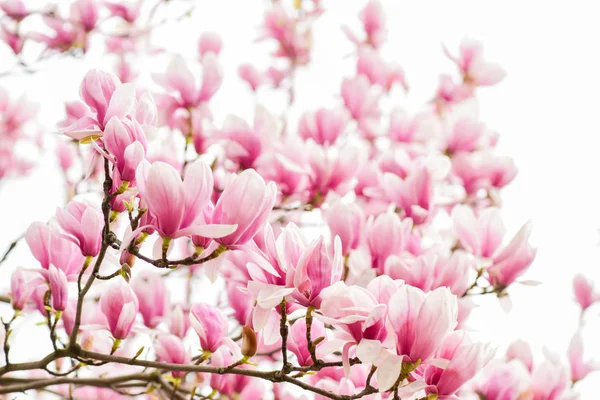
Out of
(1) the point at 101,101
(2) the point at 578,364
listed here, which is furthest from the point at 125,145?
(2) the point at 578,364

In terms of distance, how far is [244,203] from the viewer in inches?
22.4

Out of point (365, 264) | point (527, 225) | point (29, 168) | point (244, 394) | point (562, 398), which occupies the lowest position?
point (29, 168)

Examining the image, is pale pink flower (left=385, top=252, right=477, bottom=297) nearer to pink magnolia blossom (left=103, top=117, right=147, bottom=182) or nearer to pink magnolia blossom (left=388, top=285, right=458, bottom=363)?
pink magnolia blossom (left=388, top=285, right=458, bottom=363)

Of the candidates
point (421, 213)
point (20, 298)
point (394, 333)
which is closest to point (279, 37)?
point (421, 213)

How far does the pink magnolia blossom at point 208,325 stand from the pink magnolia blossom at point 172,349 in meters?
0.11

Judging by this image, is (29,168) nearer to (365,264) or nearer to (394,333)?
(365,264)

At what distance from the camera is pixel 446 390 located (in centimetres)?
59

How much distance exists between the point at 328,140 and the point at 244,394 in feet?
2.20

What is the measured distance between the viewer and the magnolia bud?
65 cm

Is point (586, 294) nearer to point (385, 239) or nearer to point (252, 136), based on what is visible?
point (385, 239)

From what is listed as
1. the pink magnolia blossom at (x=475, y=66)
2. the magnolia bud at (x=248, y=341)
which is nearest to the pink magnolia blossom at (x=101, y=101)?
the magnolia bud at (x=248, y=341)

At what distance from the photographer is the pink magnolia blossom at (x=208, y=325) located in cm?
76

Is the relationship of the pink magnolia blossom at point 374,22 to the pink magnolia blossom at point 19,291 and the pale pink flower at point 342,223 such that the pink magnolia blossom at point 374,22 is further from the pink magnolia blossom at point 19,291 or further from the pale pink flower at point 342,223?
the pink magnolia blossom at point 19,291

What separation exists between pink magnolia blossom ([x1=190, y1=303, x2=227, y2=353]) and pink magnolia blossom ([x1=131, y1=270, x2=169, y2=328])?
28cm
